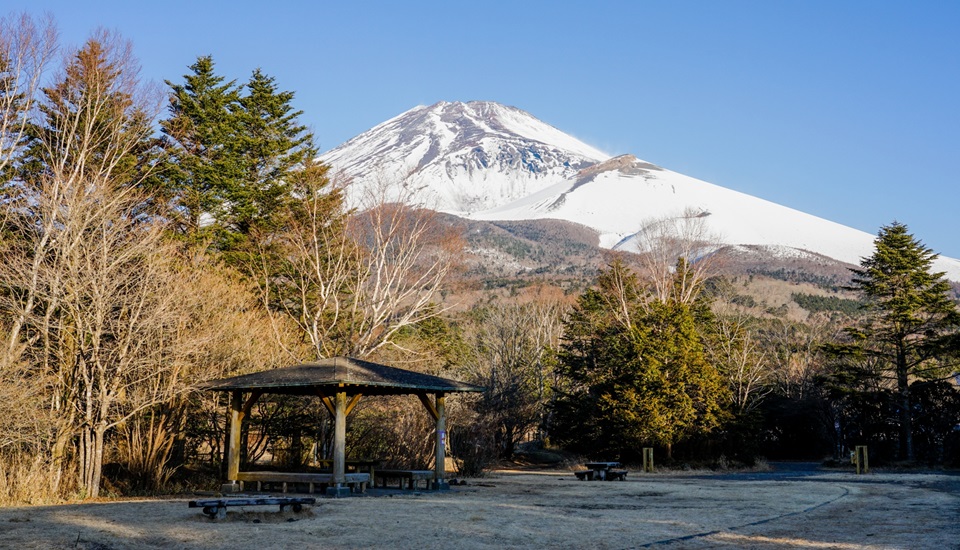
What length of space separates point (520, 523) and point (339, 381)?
5.76 meters

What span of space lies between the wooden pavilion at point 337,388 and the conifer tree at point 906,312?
24.1m

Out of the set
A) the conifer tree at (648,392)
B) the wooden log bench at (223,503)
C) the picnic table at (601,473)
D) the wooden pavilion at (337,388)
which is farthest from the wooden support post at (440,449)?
the conifer tree at (648,392)

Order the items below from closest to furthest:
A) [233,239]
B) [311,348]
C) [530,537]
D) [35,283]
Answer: [530,537] → [35,283] → [311,348] → [233,239]

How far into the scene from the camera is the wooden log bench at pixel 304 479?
645 inches

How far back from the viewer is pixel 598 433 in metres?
33.8

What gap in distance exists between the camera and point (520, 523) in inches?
441

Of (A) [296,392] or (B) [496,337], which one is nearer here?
(A) [296,392]

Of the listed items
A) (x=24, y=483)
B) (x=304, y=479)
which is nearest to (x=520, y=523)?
(x=304, y=479)

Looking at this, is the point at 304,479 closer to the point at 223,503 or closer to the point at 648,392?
the point at 223,503

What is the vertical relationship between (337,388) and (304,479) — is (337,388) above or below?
above

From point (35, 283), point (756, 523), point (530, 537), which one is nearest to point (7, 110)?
point (35, 283)

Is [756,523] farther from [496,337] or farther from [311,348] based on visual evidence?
[496,337]

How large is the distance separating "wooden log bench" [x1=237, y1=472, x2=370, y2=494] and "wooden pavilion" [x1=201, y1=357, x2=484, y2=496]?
0.02 metres

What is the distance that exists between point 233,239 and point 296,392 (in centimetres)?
1430
